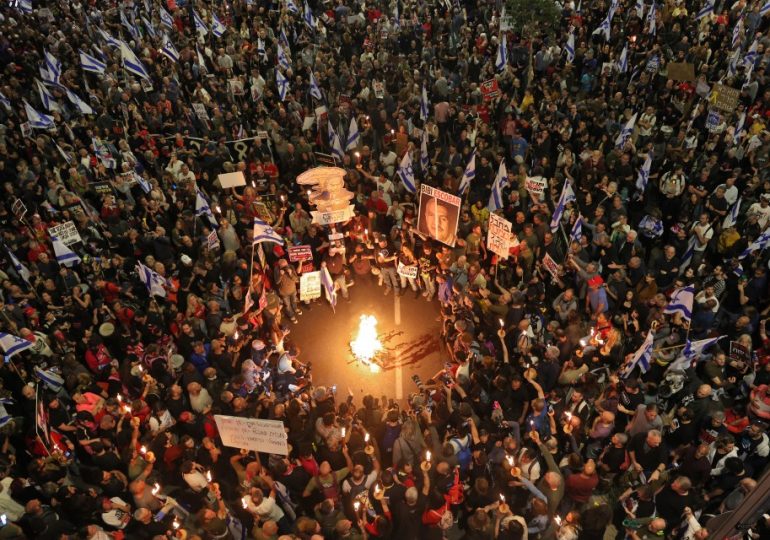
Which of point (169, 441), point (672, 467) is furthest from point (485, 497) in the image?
point (169, 441)

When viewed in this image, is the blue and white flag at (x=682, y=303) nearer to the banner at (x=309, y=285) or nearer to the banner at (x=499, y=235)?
the banner at (x=499, y=235)

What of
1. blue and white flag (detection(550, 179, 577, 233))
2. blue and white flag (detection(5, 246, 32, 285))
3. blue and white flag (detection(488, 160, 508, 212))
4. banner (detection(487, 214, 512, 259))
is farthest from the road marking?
blue and white flag (detection(5, 246, 32, 285))

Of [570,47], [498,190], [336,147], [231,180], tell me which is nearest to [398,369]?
[498,190]

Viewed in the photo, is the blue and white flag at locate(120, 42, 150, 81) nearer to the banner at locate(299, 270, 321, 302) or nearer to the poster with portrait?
the banner at locate(299, 270, 321, 302)

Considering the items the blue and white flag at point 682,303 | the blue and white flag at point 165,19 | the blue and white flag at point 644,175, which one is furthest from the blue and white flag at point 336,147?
the blue and white flag at point 165,19

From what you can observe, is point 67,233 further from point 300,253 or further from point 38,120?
point 38,120

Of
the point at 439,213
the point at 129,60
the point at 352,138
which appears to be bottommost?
the point at 439,213

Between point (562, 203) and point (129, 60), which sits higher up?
point (129, 60)

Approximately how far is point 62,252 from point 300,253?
195 inches

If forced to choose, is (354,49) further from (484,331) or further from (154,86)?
(484,331)

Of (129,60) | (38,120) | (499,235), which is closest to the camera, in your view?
(499,235)

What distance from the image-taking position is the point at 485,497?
6.84 m

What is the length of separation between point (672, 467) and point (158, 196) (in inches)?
472

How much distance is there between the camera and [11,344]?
337 inches
